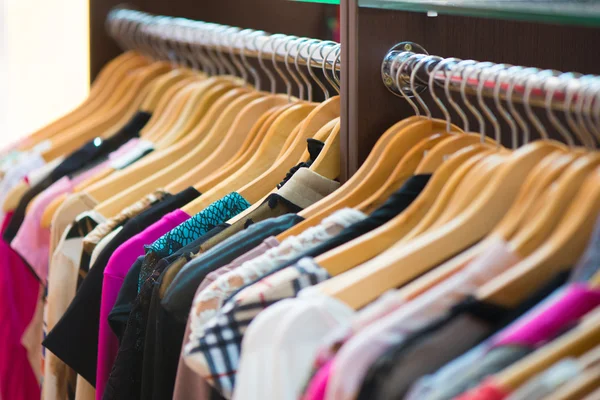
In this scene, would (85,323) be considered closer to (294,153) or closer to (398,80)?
(294,153)

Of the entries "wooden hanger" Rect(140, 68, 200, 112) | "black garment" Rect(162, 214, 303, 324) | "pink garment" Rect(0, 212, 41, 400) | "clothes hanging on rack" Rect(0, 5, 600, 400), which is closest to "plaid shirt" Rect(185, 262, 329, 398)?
"clothes hanging on rack" Rect(0, 5, 600, 400)

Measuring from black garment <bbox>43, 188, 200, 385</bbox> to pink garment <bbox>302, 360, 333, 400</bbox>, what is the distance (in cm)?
52

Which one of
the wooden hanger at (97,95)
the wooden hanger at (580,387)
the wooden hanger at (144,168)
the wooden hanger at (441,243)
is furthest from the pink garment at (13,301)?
the wooden hanger at (580,387)

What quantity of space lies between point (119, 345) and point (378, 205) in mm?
373

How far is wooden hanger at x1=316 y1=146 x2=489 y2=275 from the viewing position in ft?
2.77

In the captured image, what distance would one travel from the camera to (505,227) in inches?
31.0

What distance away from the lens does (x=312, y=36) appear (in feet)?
6.29

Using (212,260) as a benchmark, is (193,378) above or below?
below

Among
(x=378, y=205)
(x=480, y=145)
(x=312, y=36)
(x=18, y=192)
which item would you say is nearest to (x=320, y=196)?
(x=378, y=205)

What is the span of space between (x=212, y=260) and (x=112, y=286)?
0.23m

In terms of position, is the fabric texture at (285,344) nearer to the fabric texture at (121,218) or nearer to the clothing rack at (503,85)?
the clothing rack at (503,85)

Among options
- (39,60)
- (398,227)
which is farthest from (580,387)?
(39,60)

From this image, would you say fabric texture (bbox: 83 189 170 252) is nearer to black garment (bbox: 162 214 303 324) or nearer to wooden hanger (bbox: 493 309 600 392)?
black garment (bbox: 162 214 303 324)

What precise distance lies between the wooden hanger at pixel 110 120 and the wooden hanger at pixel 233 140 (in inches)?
15.3
